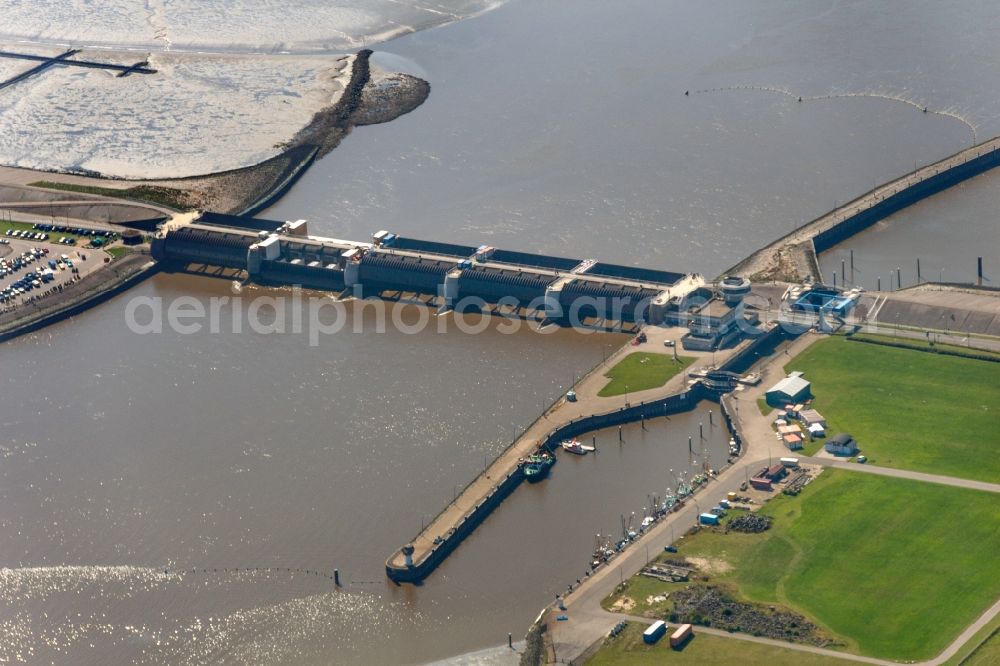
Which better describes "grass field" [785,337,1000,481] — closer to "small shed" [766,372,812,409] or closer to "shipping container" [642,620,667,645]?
"small shed" [766,372,812,409]

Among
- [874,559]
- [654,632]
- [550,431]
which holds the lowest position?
[654,632]

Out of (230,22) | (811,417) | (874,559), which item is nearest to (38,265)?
(811,417)

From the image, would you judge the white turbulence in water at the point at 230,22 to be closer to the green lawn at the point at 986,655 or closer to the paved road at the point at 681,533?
the paved road at the point at 681,533

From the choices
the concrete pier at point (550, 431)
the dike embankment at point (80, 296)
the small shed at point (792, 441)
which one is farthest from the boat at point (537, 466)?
the dike embankment at point (80, 296)

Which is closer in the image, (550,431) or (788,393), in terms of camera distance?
(550,431)

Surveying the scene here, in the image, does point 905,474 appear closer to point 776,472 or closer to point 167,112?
point 776,472

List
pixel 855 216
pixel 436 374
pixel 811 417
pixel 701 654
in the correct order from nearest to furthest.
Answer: pixel 701 654 → pixel 811 417 → pixel 436 374 → pixel 855 216
